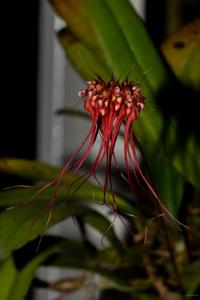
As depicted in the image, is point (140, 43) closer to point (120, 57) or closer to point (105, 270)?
point (120, 57)

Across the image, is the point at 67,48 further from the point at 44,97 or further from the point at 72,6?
the point at 44,97

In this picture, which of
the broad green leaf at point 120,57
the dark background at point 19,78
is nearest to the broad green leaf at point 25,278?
the broad green leaf at point 120,57

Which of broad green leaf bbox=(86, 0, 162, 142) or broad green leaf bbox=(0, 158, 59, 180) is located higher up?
broad green leaf bbox=(86, 0, 162, 142)

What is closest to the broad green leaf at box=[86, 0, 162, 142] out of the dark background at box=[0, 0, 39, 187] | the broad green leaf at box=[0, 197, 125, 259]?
the broad green leaf at box=[0, 197, 125, 259]

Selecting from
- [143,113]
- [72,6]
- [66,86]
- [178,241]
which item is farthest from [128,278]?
[66,86]

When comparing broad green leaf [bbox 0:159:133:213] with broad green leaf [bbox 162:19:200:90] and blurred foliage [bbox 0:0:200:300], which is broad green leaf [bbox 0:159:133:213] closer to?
blurred foliage [bbox 0:0:200:300]

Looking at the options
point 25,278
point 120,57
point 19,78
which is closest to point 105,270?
point 25,278
